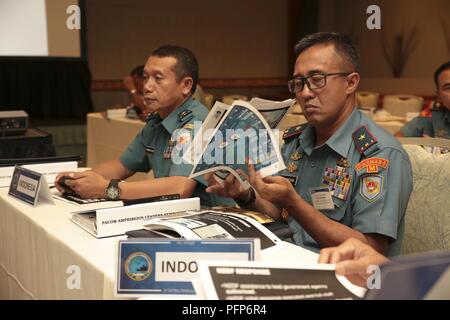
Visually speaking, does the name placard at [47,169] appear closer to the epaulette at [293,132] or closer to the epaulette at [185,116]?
the epaulette at [185,116]

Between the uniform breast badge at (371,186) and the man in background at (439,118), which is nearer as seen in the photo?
the uniform breast badge at (371,186)

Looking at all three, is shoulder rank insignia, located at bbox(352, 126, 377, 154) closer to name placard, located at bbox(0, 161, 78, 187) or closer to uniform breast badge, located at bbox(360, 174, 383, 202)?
uniform breast badge, located at bbox(360, 174, 383, 202)

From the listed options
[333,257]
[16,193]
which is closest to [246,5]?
[16,193]

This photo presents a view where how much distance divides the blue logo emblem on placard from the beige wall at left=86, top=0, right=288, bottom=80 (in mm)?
6934

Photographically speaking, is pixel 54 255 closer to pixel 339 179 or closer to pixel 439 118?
pixel 339 179

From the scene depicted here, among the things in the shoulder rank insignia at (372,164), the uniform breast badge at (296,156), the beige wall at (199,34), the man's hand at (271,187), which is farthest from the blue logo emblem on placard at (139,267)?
the beige wall at (199,34)

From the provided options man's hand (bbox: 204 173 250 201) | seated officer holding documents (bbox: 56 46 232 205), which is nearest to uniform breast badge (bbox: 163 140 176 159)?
seated officer holding documents (bbox: 56 46 232 205)

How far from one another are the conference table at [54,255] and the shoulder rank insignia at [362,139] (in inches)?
16.3

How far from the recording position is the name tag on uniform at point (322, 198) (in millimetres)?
1478

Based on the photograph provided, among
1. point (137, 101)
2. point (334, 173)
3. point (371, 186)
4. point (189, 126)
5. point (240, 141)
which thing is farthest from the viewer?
point (137, 101)

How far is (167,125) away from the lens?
2111 mm

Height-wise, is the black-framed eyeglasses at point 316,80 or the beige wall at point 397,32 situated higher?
the beige wall at point 397,32

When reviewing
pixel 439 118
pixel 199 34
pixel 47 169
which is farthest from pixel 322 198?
pixel 199 34
